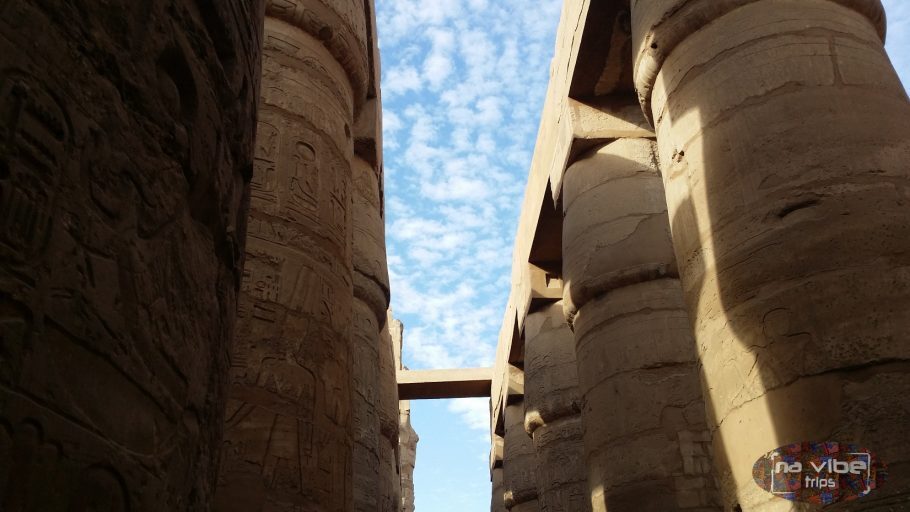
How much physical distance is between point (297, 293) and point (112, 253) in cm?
277

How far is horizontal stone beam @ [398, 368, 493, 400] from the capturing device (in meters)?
16.6

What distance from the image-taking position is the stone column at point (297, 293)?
11.9 feet

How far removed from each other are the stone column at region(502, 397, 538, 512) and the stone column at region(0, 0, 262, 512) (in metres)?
11.7

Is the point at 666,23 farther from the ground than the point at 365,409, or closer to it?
farther from the ground

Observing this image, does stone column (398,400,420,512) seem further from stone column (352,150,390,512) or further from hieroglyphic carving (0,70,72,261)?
hieroglyphic carving (0,70,72,261)

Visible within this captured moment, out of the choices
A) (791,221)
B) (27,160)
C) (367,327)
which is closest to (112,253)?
(27,160)

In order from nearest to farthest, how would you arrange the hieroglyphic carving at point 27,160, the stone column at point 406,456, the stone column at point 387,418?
the hieroglyphic carving at point 27,160
the stone column at point 387,418
the stone column at point 406,456

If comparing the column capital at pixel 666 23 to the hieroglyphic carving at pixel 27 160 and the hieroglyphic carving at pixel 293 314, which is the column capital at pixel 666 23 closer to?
the hieroglyphic carving at pixel 293 314

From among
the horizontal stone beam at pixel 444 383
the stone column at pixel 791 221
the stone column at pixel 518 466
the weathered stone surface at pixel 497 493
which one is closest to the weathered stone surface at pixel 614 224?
the stone column at pixel 791 221

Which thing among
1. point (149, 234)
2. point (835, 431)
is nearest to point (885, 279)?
point (835, 431)

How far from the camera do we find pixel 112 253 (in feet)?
4.48

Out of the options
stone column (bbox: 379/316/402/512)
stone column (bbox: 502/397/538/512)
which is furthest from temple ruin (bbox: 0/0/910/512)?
stone column (bbox: 502/397/538/512)

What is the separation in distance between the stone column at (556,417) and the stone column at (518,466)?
2.88 meters

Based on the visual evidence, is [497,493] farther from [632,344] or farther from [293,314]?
[293,314]
